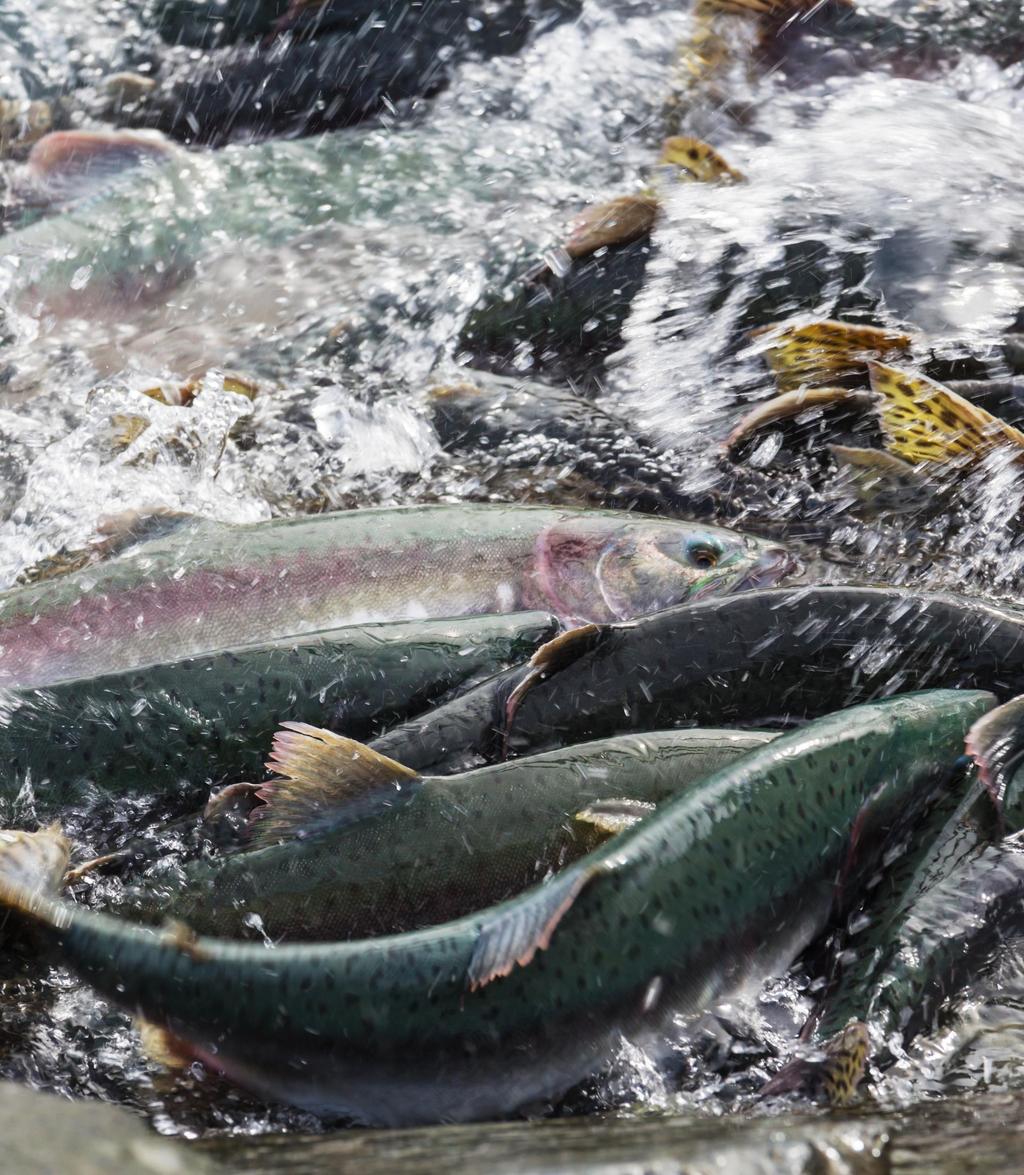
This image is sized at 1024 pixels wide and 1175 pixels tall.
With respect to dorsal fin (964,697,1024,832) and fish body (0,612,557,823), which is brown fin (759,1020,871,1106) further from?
fish body (0,612,557,823)

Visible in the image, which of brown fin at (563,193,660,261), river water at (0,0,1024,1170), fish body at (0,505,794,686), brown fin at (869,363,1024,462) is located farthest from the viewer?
brown fin at (563,193,660,261)

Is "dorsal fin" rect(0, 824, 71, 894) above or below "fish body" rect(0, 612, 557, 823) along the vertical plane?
above

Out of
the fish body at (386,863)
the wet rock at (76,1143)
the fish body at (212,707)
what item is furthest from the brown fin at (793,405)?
the wet rock at (76,1143)

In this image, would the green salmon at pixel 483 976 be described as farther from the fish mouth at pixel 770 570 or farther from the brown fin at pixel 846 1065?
the fish mouth at pixel 770 570

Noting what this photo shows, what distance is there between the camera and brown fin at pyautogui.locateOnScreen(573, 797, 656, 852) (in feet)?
7.84

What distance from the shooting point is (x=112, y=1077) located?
2197 mm

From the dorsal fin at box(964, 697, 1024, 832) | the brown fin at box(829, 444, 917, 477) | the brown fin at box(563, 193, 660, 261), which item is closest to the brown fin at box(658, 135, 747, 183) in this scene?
the brown fin at box(563, 193, 660, 261)

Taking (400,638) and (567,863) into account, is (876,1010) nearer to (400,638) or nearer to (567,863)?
(567,863)

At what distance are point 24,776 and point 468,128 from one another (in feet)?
13.4

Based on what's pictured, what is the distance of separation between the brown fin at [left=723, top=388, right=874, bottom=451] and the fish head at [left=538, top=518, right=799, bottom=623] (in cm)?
69

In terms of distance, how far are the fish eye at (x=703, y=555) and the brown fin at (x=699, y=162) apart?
2282 mm

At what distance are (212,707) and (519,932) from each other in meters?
1.03

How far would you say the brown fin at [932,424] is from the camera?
3695 mm

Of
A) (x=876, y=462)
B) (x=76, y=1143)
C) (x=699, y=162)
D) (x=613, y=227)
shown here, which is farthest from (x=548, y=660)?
(x=699, y=162)
